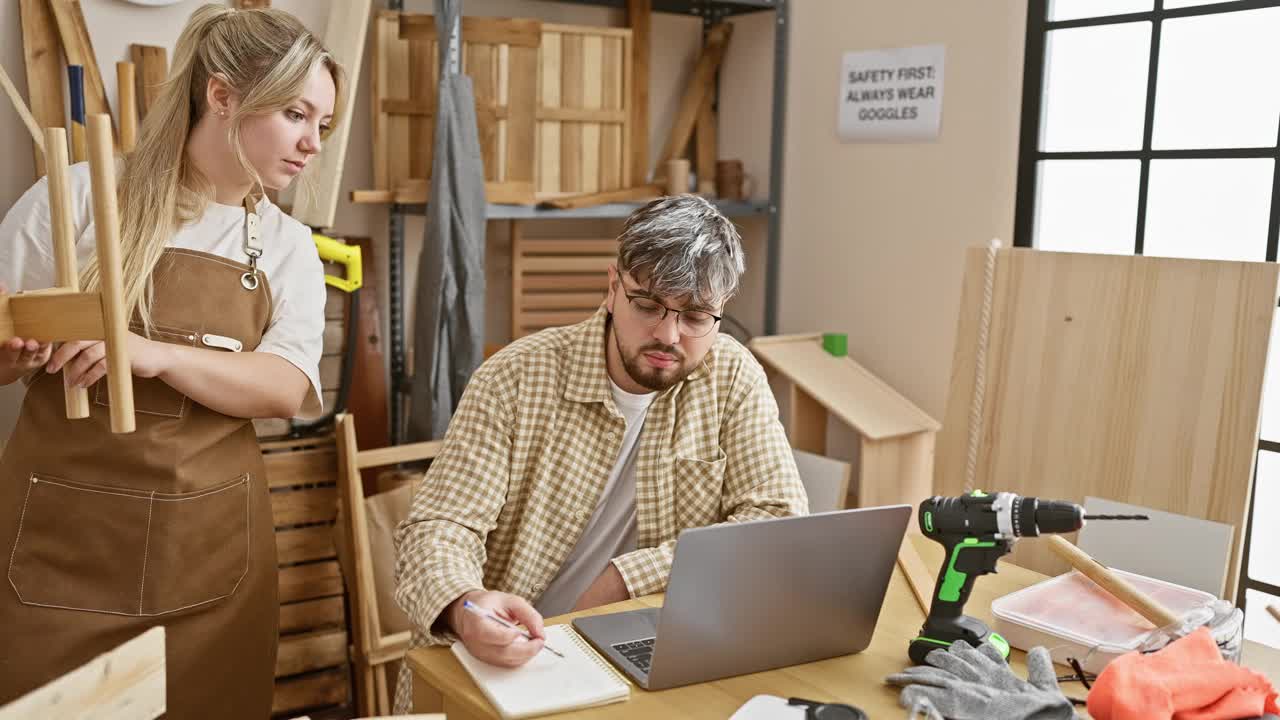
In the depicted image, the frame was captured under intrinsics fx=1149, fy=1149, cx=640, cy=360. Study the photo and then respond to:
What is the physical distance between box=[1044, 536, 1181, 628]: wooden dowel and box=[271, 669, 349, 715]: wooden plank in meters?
1.96

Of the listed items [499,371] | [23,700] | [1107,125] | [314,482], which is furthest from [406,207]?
[23,700]

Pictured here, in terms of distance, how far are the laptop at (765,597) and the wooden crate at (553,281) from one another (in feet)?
6.56

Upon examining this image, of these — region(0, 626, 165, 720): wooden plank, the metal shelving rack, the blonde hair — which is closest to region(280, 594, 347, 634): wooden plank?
the metal shelving rack

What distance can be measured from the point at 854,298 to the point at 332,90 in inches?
77.3

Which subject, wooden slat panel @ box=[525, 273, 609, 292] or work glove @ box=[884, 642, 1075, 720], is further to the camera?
wooden slat panel @ box=[525, 273, 609, 292]

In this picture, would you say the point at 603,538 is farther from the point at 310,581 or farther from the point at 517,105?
the point at 517,105

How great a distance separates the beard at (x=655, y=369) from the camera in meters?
1.85

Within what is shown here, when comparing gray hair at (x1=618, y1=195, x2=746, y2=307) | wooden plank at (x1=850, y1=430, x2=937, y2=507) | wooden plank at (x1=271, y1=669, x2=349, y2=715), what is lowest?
wooden plank at (x1=271, y1=669, x2=349, y2=715)

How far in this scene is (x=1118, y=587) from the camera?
163 cm

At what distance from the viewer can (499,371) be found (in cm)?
194

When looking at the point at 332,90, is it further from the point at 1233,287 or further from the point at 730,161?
the point at 730,161

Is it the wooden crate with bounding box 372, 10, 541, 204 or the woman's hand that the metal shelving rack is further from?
the woman's hand

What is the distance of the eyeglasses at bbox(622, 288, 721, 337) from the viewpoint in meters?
1.82

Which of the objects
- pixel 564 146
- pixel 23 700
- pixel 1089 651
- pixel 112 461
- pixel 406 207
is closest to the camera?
pixel 23 700
